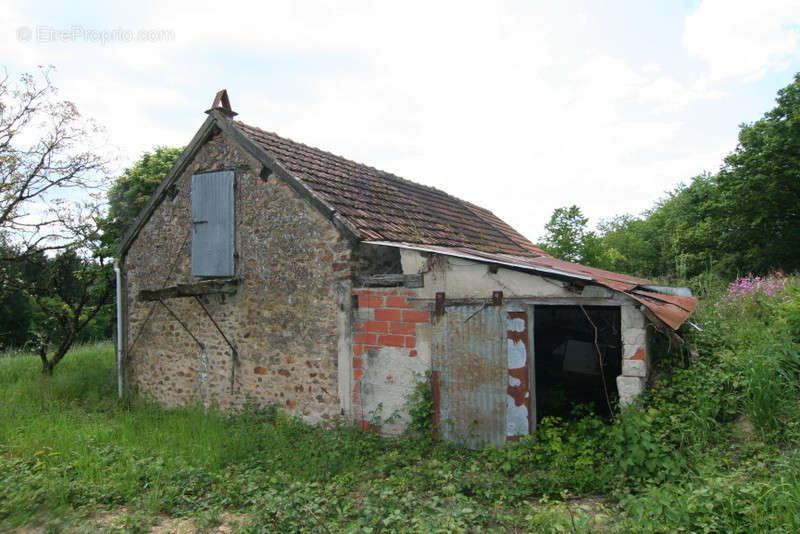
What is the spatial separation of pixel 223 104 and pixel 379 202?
331 centimetres

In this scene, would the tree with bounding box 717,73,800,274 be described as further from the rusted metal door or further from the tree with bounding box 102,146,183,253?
the tree with bounding box 102,146,183,253

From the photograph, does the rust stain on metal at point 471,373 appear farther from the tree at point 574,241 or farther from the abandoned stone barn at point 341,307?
the tree at point 574,241

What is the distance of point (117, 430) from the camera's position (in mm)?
7262

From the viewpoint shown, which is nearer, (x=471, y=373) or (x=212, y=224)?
(x=471, y=373)

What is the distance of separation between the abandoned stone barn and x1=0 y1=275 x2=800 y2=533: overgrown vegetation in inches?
20.1

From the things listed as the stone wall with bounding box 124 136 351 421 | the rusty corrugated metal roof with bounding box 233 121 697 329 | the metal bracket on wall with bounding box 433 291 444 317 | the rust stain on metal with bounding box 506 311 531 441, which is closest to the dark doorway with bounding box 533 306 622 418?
the rusty corrugated metal roof with bounding box 233 121 697 329

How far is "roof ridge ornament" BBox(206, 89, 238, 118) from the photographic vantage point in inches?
336

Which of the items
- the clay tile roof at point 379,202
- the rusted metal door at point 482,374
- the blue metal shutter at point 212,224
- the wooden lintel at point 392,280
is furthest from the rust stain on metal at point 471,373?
the blue metal shutter at point 212,224

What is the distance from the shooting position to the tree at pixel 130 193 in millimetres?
12320

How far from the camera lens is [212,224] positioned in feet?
27.5

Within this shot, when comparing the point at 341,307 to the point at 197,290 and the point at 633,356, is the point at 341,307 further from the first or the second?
the point at 633,356

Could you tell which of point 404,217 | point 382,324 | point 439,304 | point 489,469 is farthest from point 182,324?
point 489,469

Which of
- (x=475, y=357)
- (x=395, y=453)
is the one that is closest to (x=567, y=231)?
(x=475, y=357)

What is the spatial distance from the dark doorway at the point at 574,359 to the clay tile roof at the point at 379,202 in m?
2.27
